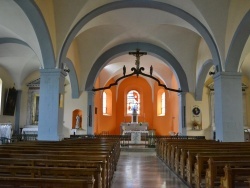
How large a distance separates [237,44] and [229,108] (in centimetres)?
237

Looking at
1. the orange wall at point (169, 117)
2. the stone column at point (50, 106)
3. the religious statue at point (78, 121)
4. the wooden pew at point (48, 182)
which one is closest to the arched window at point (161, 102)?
the orange wall at point (169, 117)

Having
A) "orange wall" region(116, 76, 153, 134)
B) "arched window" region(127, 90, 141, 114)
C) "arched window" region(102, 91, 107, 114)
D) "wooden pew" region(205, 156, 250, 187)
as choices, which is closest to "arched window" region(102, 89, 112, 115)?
"arched window" region(102, 91, 107, 114)

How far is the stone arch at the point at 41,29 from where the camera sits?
772cm

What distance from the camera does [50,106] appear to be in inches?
386

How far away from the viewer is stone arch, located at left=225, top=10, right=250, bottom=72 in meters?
8.68

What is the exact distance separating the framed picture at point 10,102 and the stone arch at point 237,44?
13.0m

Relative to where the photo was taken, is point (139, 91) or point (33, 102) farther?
point (139, 91)

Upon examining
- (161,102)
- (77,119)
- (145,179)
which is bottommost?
(145,179)

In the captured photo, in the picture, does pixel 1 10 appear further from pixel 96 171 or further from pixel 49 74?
pixel 96 171

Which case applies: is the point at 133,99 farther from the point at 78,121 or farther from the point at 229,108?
the point at 229,108

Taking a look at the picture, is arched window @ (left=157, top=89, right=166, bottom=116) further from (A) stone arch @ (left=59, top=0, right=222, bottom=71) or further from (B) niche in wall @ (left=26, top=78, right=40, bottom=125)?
(A) stone arch @ (left=59, top=0, right=222, bottom=71)

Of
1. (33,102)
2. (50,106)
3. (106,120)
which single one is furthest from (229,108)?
(106,120)

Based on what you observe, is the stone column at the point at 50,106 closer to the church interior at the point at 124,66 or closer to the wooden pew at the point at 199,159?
the church interior at the point at 124,66

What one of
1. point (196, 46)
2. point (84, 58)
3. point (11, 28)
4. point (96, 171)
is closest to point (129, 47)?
point (84, 58)
